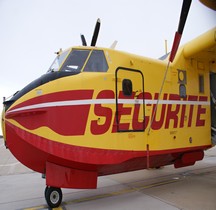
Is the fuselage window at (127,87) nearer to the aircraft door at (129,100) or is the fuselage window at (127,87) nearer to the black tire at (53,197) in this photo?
the aircraft door at (129,100)

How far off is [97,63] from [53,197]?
131 inches

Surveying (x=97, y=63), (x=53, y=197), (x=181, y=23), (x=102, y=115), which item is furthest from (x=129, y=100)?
(x=53, y=197)

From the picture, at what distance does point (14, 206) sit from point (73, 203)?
1.48 metres

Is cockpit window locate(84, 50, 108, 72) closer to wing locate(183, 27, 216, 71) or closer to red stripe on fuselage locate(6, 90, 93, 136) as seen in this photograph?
red stripe on fuselage locate(6, 90, 93, 136)

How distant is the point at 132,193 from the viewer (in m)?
6.86

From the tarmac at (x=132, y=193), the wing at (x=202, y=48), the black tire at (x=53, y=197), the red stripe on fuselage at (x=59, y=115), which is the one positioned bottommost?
the tarmac at (x=132, y=193)

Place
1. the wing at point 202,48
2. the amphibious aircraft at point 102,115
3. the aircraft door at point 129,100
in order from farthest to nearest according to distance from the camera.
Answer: the wing at point 202,48 < the aircraft door at point 129,100 < the amphibious aircraft at point 102,115

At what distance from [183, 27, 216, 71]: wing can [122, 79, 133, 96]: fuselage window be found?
2.48 metres

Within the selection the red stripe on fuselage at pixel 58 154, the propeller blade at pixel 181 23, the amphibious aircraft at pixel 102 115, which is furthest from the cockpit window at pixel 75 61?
the propeller blade at pixel 181 23

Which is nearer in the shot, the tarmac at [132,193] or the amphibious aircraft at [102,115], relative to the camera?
the amphibious aircraft at [102,115]

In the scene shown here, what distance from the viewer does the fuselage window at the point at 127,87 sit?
5.95 meters

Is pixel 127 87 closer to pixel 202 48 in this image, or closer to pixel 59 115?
pixel 59 115

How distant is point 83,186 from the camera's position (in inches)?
224

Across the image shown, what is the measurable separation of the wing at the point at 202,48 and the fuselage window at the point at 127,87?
2478 mm
